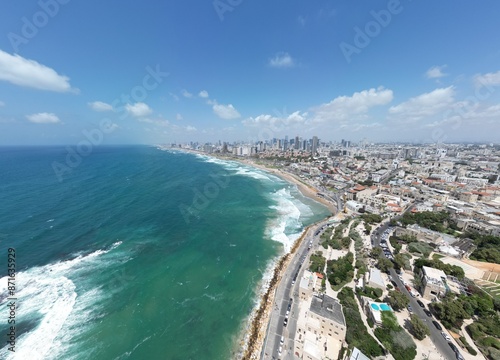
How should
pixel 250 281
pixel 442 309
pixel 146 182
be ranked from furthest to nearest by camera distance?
pixel 146 182 < pixel 250 281 < pixel 442 309

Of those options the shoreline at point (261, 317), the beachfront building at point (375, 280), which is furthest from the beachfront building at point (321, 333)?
the beachfront building at point (375, 280)

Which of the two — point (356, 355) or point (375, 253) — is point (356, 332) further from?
point (375, 253)

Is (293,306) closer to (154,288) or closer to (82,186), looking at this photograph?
(154,288)

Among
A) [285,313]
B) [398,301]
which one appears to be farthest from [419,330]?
[285,313]

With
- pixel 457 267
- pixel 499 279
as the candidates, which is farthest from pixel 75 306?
pixel 499 279

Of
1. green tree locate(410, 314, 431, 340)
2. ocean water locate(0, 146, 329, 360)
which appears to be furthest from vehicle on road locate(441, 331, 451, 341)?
ocean water locate(0, 146, 329, 360)

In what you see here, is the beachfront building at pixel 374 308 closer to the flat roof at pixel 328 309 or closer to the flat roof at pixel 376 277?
the flat roof at pixel 376 277

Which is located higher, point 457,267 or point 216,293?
point 457,267
